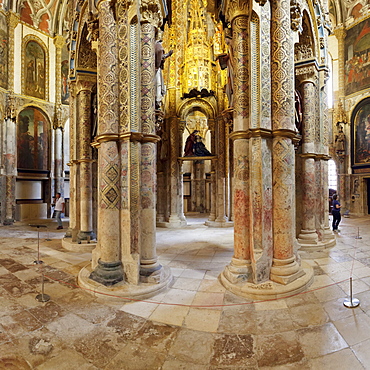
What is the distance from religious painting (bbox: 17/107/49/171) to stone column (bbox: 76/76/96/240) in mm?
9990

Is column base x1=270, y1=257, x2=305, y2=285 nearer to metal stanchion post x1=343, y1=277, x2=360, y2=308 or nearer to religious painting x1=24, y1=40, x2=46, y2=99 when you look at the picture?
metal stanchion post x1=343, y1=277, x2=360, y2=308

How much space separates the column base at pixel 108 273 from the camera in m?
4.27

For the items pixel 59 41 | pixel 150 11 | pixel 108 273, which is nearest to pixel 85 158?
pixel 108 273

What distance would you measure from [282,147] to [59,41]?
17321mm

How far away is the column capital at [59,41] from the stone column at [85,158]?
1191cm

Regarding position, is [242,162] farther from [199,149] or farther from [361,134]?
[361,134]

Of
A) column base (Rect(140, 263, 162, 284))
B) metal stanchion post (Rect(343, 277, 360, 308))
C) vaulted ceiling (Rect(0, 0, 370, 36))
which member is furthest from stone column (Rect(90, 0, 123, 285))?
vaulted ceiling (Rect(0, 0, 370, 36))

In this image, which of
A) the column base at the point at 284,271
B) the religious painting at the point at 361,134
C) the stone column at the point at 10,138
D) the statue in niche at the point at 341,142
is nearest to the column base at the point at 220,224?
the column base at the point at 284,271

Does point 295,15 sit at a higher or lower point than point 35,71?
lower

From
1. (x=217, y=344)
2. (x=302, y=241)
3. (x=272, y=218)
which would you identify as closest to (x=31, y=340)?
(x=217, y=344)

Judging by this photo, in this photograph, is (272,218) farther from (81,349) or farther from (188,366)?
(81,349)

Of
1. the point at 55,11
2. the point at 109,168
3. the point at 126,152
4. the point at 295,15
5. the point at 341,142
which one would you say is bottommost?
the point at 109,168

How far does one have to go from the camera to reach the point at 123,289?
13.6 ft

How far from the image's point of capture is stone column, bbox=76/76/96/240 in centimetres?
716
